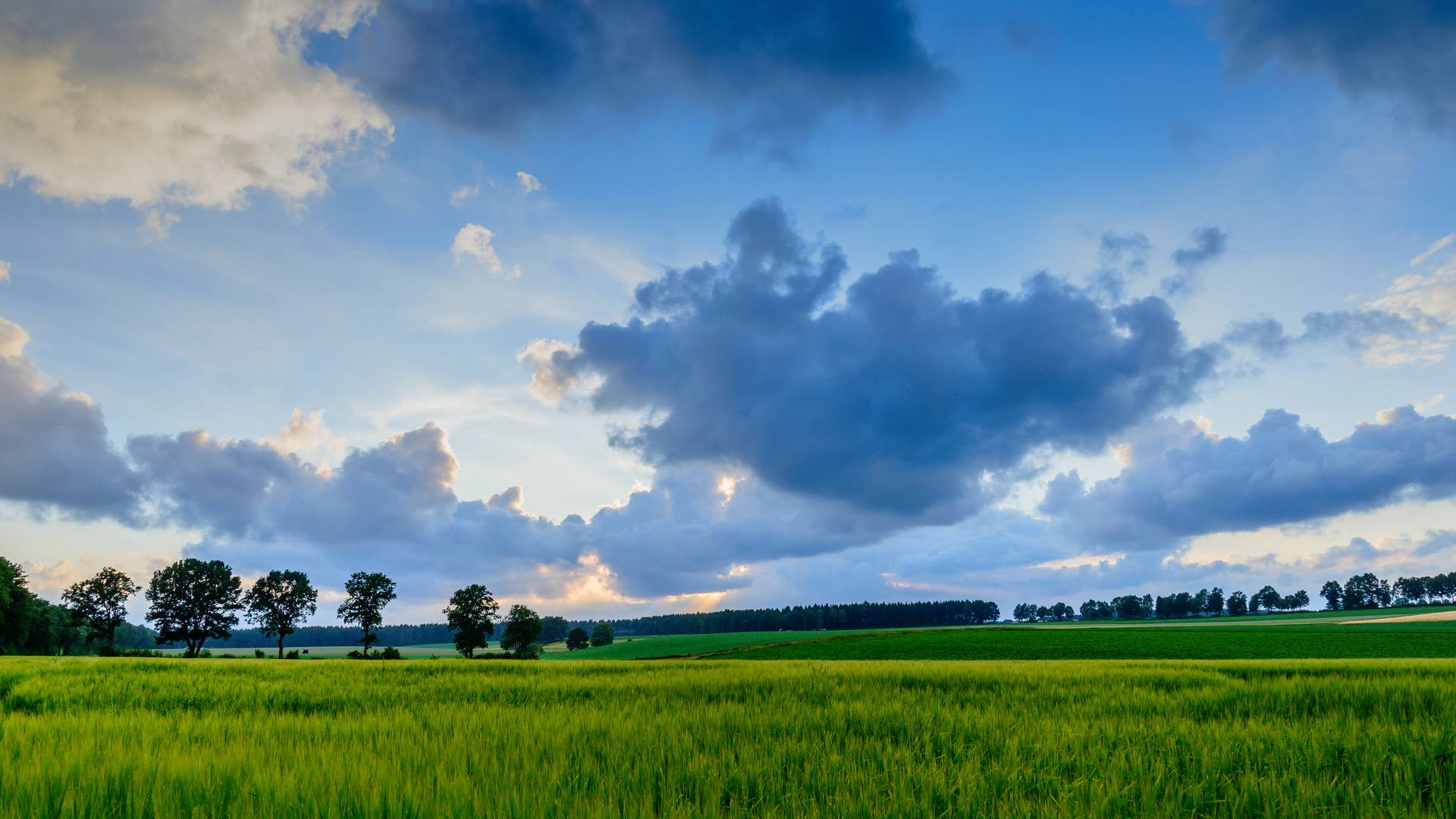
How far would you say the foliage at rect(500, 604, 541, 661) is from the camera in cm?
8519

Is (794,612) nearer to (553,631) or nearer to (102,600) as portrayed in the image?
(553,631)

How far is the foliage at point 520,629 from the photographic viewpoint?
279 feet

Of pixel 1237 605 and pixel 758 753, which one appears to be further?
pixel 1237 605

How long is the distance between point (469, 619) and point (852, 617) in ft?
420

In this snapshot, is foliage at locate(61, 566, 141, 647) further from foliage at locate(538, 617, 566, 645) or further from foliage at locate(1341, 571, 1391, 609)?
foliage at locate(1341, 571, 1391, 609)

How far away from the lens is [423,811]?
9.32ft

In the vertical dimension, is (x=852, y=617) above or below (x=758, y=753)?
below

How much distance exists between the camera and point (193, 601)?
253 ft

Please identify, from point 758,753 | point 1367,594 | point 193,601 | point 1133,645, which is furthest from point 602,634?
point 1367,594

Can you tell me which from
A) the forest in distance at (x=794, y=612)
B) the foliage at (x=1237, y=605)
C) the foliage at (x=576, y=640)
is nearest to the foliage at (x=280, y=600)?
the forest in distance at (x=794, y=612)

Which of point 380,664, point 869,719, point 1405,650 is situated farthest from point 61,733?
point 1405,650

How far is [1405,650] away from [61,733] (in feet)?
310

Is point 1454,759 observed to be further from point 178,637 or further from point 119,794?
point 178,637

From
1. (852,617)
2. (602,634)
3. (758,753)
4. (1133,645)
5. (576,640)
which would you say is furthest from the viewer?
(852,617)
